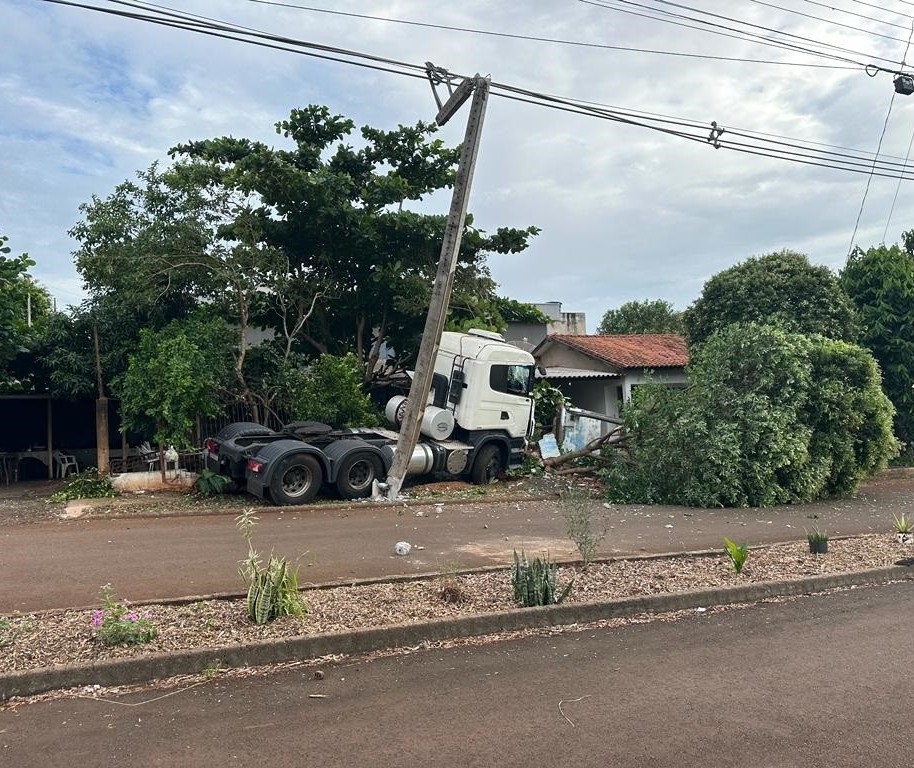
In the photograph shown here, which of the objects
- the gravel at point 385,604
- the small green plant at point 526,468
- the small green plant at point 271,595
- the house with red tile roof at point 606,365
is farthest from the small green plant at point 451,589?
the house with red tile roof at point 606,365

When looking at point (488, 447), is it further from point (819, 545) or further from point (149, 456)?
point (819, 545)

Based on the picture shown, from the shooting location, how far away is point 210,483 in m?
14.3

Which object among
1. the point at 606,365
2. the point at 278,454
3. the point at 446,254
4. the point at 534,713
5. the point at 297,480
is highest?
the point at 446,254

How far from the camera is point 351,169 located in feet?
62.8

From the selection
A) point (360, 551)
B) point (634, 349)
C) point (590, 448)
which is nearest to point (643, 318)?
point (634, 349)

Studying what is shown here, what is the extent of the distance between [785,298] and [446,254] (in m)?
10.5

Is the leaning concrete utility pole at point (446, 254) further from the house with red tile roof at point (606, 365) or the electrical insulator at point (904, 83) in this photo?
the house with red tile roof at point (606, 365)

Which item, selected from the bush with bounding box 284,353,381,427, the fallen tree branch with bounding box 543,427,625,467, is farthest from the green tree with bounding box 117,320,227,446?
the fallen tree branch with bounding box 543,427,625,467

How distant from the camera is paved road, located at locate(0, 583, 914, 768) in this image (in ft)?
13.6

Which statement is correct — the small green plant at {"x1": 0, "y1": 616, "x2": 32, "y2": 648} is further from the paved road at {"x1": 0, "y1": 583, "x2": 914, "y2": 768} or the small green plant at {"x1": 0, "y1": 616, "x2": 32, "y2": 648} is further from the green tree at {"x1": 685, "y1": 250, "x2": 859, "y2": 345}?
the green tree at {"x1": 685, "y1": 250, "x2": 859, "y2": 345}

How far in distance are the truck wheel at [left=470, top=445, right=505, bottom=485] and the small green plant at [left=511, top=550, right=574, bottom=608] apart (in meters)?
9.77

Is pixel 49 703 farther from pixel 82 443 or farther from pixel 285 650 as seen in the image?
pixel 82 443

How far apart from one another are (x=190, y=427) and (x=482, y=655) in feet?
35.6

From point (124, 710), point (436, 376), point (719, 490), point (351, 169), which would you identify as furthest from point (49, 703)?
point (351, 169)
